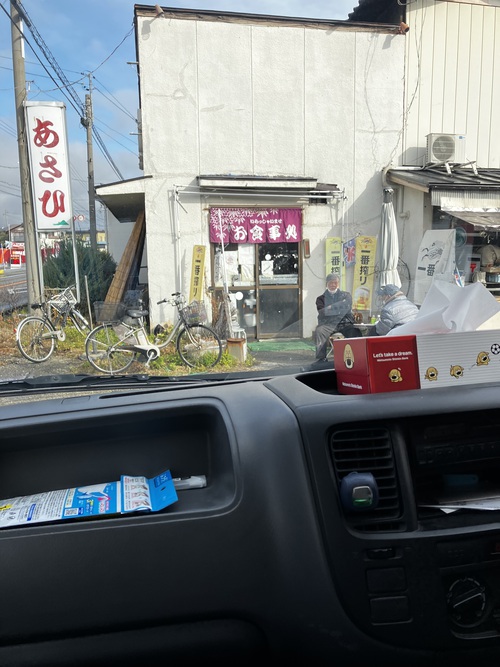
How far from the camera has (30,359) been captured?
359 inches

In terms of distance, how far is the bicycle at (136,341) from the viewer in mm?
8344

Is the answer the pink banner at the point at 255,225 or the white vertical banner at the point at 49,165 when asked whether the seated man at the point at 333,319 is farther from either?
the white vertical banner at the point at 49,165

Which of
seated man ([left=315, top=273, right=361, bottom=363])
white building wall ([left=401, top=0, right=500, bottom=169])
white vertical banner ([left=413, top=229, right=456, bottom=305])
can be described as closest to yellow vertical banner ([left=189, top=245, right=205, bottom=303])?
seated man ([left=315, top=273, right=361, bottom=363])

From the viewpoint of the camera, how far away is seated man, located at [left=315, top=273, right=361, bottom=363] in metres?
6.75

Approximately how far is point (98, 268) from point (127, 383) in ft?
38.6

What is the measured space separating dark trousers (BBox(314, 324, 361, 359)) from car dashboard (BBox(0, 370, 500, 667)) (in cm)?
463

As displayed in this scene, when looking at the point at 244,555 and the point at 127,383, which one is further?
the point at 127,383

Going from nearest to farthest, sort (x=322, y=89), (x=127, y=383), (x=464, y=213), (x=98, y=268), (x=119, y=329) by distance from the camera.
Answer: (x=127, y=383)
(x=119, y=329)
(x=464, y=213)
(x=322, y=89)
(x=98, y=268)

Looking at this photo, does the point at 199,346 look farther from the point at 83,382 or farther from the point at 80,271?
the point at 83,382

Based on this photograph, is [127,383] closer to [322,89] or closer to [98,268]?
[322,89]

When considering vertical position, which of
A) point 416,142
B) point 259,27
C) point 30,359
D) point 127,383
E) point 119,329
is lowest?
point 30,359

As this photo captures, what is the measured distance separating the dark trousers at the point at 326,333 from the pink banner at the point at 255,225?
4474 millimetres

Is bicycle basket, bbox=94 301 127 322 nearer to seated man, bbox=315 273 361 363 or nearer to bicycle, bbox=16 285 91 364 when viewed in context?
bicycle, bbox=16 285 91 364

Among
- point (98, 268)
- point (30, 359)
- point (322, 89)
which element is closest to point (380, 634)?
point (30, 359)
